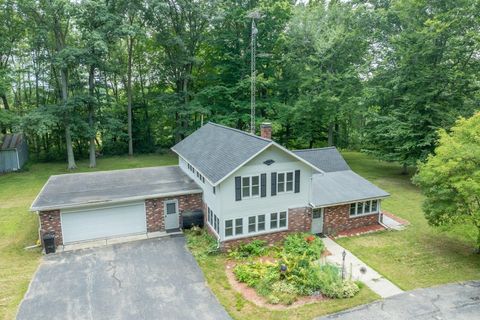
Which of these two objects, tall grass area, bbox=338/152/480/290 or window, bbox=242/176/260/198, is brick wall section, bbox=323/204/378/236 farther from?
window, bbox=242/176/260/198

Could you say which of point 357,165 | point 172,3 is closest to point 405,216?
point 357,165

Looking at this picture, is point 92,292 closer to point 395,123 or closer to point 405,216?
point 405,216

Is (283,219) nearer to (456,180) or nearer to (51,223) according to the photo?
(456,180)

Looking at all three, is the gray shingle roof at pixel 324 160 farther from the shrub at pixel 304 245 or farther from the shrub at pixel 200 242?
the shrub at pixel 200 242

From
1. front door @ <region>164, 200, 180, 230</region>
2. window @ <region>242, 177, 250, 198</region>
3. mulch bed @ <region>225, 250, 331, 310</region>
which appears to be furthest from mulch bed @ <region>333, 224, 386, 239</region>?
front door @ <region>164, 200, 180, 230</region>

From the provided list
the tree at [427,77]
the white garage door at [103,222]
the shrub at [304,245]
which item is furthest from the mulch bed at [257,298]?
the tree at [427,77]

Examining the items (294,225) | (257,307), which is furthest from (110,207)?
(257,307)
